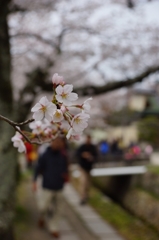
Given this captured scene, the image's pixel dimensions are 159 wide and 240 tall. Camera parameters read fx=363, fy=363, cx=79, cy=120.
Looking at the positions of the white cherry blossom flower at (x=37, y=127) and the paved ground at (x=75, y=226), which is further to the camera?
Result: the paved ground at (x=75, y=226)

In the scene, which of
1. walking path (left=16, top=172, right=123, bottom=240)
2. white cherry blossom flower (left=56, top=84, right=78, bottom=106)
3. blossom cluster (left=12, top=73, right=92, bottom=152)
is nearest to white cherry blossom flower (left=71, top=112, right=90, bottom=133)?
blossom cluster (left=12, top=73, right=92, bottom=152)

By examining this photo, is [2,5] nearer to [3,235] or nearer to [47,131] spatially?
[47,131]

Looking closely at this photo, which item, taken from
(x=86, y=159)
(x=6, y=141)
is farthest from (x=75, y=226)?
(x=6, y=141)

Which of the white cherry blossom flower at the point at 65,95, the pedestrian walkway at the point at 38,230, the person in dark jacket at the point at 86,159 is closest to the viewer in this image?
the white cherry blossom flower at the point at 65,95

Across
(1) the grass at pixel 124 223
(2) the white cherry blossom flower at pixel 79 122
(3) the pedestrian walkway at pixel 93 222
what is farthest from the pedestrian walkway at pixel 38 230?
(2) the white cherry blossom flower at pixel 79 122

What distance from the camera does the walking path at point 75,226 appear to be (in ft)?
18.3

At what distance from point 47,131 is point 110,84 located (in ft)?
10.5

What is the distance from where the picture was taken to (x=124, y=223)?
21.7 feet

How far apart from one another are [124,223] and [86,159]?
1.85 m

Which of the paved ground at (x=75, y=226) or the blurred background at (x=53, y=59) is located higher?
the blurred background at (x=53, y=59)

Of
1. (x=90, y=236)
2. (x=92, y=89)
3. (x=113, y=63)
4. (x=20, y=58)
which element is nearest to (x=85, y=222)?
(x=90, y=236)

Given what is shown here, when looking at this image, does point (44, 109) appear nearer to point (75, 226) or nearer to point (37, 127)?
point (37, 127)

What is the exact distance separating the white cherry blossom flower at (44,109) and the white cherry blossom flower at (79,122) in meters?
0.13

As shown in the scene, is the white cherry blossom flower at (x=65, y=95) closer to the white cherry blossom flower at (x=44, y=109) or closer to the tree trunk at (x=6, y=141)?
the white cherry blossom flower at (x=44, y=109)
